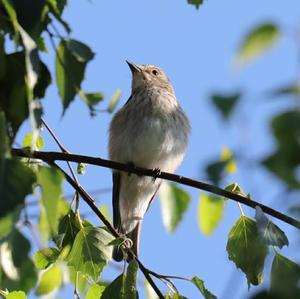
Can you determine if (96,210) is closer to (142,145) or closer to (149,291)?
(149,291)

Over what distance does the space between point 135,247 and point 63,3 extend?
3633 millimetres

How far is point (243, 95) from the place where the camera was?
126 cm

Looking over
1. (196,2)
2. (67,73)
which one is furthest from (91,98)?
(196,2)

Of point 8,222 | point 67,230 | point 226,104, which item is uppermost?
point 226,104

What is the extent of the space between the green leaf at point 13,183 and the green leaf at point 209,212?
0.84 m

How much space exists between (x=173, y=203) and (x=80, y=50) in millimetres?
938

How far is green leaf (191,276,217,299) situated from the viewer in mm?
3191

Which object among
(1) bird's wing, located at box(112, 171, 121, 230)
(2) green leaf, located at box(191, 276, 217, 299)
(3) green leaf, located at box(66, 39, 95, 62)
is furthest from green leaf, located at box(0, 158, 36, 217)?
(1) bird's wing, located at box(112, 171, 121, 230)

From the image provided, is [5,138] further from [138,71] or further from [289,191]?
[138,71]

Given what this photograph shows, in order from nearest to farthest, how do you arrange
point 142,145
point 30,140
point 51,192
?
point 51,192 → point 30,140 → point 142,145

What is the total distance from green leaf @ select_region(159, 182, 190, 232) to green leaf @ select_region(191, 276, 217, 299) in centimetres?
57

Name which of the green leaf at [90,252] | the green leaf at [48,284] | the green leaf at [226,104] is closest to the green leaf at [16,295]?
the green leaf at [48,284]

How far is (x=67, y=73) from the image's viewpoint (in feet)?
6.86

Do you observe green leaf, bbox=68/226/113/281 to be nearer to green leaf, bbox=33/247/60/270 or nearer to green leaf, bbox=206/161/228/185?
green leaf, bbox=33/247/60/270
